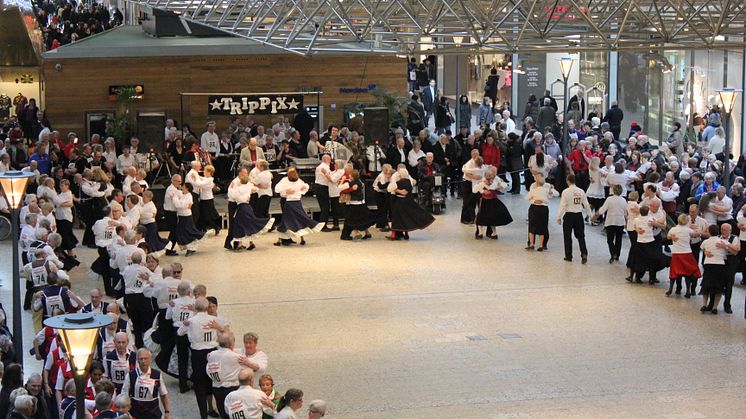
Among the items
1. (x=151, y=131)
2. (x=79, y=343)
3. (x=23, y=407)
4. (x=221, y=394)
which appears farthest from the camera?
(x=151, y=131)

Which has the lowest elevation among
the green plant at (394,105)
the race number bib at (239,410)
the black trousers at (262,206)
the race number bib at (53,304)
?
the race number bib at (239,410)

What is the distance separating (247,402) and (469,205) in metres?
13.3

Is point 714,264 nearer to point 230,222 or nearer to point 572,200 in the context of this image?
point 572,200

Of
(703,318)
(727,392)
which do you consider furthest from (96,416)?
(703,318)

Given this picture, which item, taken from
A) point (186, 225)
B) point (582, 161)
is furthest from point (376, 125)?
point (186, 225)

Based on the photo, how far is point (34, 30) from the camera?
31.9 meters

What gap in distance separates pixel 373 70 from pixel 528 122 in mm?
4390

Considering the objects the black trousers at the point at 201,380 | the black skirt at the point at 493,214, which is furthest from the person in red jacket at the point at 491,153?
the black trousers at the point at 201,380

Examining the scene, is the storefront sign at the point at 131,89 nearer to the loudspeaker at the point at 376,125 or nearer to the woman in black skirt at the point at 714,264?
the loudspeaker at the point at 376,125

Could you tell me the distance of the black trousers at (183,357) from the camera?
1345 centimetres

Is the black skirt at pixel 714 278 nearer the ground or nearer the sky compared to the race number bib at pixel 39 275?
nearer the ground

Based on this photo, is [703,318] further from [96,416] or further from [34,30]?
[34,30]

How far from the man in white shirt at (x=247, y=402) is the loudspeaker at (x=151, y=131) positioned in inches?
558

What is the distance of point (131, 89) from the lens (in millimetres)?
28984
